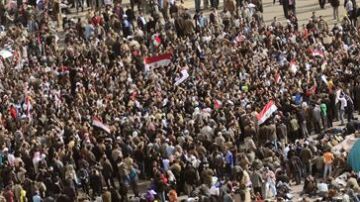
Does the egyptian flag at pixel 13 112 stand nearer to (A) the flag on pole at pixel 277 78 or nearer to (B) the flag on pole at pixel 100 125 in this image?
(B) the flag on pole at pixel 100 125

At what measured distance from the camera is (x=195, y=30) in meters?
58.2

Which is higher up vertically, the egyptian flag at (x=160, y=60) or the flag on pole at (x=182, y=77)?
the egyptian flag at (x=160, y=60)

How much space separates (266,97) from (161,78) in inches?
198

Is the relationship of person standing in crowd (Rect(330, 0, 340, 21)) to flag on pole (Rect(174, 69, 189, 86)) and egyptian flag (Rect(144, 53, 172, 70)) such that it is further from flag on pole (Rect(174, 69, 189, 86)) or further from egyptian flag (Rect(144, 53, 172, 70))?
flag on pole (Rect(174, 69, 189, 86))

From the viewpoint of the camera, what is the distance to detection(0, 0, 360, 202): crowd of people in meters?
44.7

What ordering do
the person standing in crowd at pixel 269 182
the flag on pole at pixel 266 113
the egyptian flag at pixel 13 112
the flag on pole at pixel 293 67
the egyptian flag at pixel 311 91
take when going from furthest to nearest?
the flag on pole at pixel 293 67 → the egyptian flag at pixel 13 112 → the egyptian flag at pixel 311 91 → the flag on pole at pixel 266 113 → the person standing in crowd at pixel 269 182

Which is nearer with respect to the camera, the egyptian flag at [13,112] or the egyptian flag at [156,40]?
the egyptian flag at [13,112]

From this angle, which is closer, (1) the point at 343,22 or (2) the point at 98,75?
(2) the point at 98,75

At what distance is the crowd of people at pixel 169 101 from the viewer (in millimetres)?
44688

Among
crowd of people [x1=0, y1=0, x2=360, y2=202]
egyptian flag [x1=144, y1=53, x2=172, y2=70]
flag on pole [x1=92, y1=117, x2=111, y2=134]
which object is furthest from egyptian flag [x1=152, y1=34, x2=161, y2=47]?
flag on pole [x1=92, y1=117, x2=111, y2=134]

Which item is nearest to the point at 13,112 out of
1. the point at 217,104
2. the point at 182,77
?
the point at 182,77

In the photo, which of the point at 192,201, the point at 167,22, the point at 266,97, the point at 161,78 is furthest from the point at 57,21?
the point at 192,201

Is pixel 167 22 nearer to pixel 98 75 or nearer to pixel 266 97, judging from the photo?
pixel 98 75

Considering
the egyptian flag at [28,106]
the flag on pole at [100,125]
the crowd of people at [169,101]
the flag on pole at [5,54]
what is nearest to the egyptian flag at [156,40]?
the crowd of people at [169,101]
